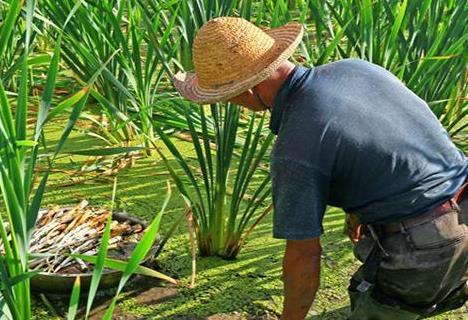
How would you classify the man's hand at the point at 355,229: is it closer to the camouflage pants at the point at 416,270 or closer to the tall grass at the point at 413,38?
the camouflage pants at the point at 416,270

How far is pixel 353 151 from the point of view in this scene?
147 centimetres

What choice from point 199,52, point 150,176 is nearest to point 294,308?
point 199,52

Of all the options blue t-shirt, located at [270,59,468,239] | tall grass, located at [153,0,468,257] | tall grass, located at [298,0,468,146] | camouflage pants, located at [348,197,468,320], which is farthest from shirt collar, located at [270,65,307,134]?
tall grass, located at [298,0,468,146]

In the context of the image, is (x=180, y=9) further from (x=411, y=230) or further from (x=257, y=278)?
(x=411, y=230)

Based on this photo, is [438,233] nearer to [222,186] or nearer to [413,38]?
[222,186]

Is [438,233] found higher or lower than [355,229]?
higher

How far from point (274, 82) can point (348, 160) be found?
0.69ft

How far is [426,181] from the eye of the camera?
1539mm

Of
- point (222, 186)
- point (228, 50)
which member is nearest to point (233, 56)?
point (228, 50)

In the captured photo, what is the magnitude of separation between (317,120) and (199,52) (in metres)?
0.29

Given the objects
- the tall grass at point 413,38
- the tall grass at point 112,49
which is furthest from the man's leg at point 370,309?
the tall grass at point 112,49

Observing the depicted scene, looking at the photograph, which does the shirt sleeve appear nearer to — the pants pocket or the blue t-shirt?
the blue t-shirt

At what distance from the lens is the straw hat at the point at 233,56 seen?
4.79 ft

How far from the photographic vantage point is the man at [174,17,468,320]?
1.46m
